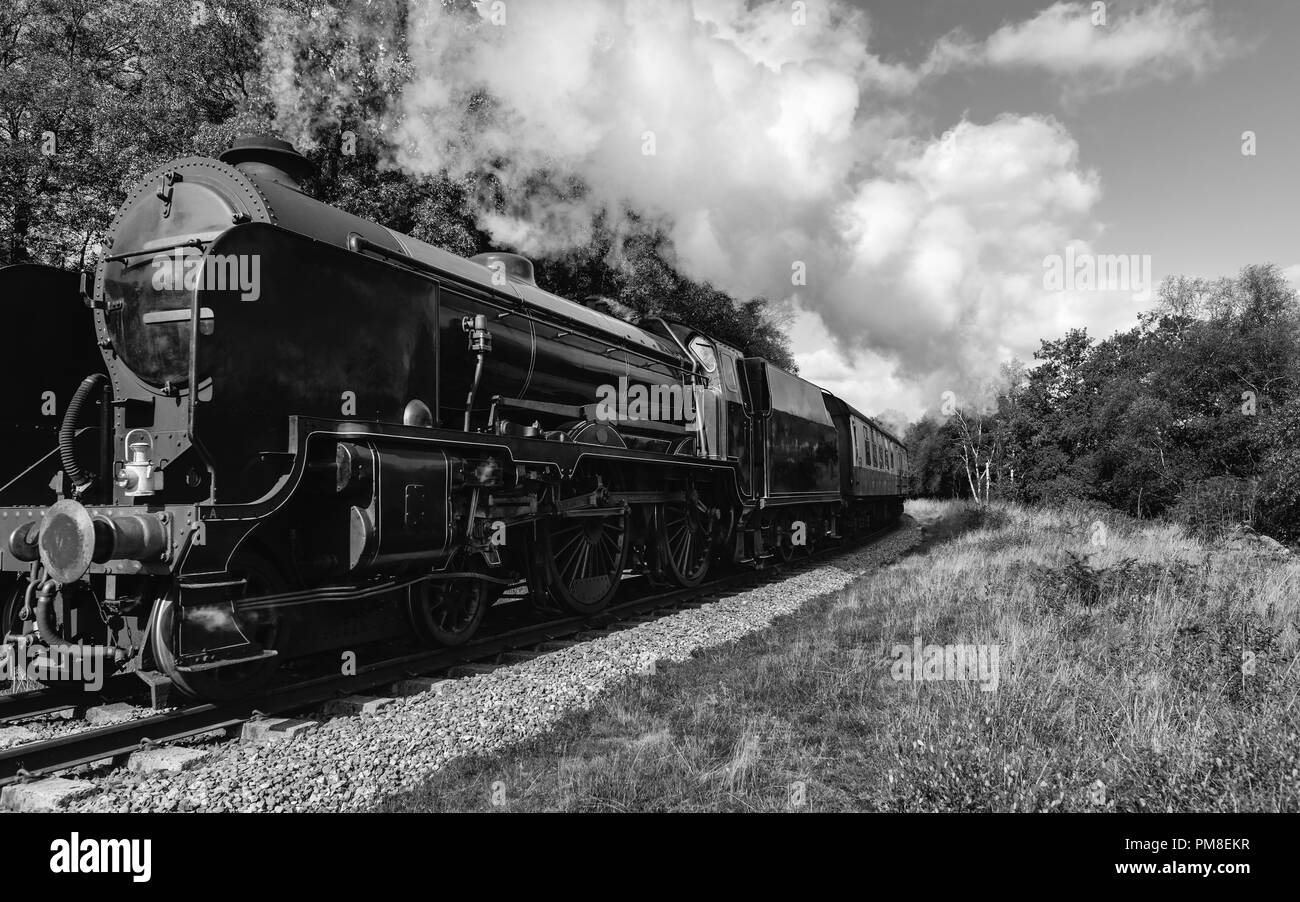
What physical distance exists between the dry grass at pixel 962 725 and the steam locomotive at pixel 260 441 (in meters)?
1.80

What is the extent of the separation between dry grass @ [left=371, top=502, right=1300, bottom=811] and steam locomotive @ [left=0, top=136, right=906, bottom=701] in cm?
180

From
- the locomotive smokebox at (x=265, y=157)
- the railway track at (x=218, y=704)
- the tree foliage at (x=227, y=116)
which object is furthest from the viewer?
the tree foliage at (x=227, y=116)

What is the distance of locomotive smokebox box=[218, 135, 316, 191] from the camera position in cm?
600

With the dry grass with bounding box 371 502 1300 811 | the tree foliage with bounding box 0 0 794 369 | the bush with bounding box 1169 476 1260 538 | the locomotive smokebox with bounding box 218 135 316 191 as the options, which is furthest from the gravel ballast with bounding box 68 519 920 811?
the bush with bounding box 1169 476 1260 538

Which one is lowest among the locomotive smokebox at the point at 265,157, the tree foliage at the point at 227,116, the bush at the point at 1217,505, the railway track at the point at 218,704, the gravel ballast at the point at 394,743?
the gravel ballast at the point at 394,743

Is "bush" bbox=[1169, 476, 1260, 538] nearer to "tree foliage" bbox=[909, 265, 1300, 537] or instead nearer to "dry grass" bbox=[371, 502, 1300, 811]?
"tree foliage" bbox=[909, 265, 1300, 537]

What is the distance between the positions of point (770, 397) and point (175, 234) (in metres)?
9.15

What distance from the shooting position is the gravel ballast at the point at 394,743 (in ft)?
11.9

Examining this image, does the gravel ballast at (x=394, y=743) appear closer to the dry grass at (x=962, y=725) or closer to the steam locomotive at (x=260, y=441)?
the dry grass at (x=962, y=725)

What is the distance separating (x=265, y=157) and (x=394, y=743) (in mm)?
4531

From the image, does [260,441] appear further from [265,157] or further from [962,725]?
[962,725]

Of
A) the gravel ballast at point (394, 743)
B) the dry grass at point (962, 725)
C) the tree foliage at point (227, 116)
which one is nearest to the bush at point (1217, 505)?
the dry grass at point (962, 725)

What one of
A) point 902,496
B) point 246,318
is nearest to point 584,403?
point 246,318

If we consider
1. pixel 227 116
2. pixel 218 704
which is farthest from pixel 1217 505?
pixel 227 116
